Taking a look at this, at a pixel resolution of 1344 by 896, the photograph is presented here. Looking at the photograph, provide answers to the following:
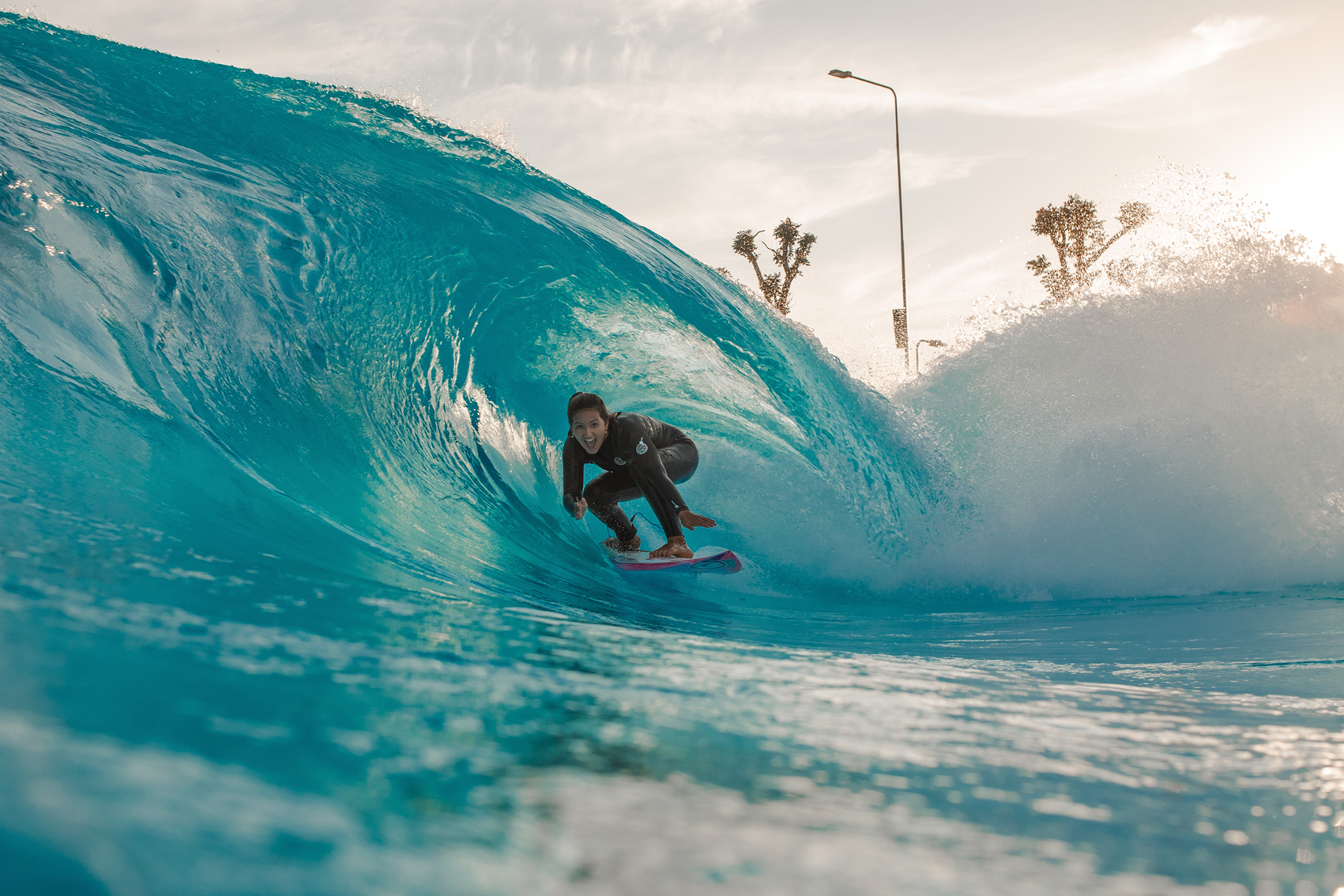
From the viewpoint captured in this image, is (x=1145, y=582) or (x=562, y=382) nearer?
(x=1145, y=582)

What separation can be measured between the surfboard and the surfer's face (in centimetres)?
72

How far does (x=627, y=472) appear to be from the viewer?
14.2ft

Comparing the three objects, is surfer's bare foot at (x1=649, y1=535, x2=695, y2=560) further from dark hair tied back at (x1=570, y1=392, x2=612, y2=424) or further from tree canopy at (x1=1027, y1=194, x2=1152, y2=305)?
tree canopy at (x1=1027, y1=194, x2=1152, y2=305)

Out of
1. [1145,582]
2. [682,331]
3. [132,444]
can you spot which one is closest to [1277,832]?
[132,444]

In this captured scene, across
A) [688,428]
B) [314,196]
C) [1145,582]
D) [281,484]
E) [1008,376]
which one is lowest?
[1145,582]

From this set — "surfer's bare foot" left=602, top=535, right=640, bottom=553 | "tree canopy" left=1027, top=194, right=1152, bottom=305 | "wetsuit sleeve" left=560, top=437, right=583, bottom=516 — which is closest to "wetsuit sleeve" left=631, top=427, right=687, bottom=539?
"wetsuit sleeve" left=560, top=437, right=583, bottom=516

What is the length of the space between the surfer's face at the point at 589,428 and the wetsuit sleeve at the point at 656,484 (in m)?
0.17

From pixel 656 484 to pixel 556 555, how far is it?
0.85m

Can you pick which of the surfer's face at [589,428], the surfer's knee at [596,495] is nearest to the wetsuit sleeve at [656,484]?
the surfer's face at [589,428]

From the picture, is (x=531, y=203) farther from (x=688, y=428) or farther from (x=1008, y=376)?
(x=1008, y=376)

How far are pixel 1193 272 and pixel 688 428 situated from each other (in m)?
4.20

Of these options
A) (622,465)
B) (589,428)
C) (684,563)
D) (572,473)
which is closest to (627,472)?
(622,465)

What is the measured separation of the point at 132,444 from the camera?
2.87m

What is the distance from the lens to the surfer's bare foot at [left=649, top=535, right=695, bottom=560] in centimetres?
419
